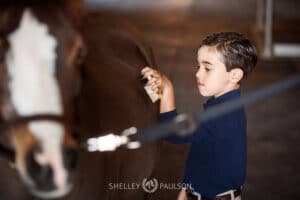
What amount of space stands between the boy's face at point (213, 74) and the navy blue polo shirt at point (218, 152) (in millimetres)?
26

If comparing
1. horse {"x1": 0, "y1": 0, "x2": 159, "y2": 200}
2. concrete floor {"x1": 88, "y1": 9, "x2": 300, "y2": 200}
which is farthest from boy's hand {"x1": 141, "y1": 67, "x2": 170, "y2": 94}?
concrete floor {"x1": 88, "y1": 9, "x2": 300, "y2": 200}

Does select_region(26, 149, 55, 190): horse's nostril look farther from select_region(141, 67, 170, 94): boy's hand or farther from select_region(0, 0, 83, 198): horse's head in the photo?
select_region(141, 67, 170, 94): boy's hand

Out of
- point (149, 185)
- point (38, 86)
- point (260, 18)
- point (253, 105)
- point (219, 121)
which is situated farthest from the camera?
point (260, 18)

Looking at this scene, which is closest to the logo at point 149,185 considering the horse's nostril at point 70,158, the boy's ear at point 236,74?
the boy's ear at point 236,74

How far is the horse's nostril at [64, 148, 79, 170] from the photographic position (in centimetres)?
135

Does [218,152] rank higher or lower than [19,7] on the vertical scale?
lower

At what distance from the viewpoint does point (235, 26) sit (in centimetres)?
524

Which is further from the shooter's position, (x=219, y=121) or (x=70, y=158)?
(x=219, y=121)

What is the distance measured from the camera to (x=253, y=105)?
3.71m

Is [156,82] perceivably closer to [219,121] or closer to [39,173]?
[219,121]

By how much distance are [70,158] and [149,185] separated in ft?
3.72

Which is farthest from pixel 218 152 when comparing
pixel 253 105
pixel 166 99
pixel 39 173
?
pixel 253 105

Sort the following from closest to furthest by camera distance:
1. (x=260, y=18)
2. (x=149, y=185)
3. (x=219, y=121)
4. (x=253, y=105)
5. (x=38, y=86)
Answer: (x=38, y=86)
(x=219, y=121)
(x=149, y=185)
(x=253, y=105)
(x=260, y=18)

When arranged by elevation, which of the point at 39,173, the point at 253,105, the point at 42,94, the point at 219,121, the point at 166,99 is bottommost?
the point at 39,173
